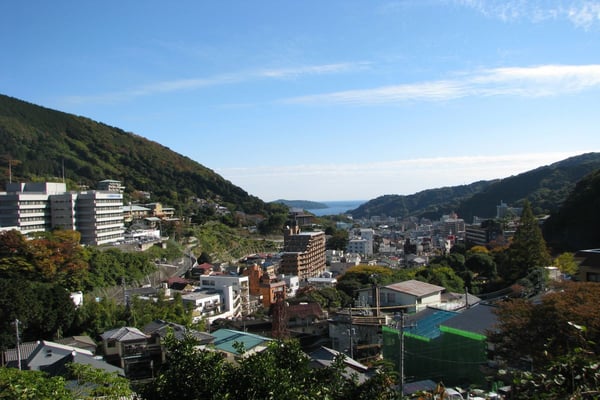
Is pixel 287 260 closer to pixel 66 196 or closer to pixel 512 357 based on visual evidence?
pixel 66 196

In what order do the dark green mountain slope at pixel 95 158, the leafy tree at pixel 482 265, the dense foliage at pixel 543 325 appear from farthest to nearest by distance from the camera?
the dark green mountain slope at pixel 95 158 → the leafy tree at pixel 482 265 → the dense foliage at pixel 543 325

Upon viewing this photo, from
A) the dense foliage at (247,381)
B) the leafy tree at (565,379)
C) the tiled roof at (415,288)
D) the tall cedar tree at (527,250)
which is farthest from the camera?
the tall cedar tree at (527,250)

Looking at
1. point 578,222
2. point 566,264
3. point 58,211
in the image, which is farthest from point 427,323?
point 578,222

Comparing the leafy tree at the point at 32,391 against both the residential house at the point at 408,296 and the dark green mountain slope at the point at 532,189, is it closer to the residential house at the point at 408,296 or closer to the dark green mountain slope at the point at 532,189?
the residential house at the point at 408,296

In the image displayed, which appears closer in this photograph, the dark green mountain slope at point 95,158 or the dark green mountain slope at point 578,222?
the dark green mountain slope at point 578,222

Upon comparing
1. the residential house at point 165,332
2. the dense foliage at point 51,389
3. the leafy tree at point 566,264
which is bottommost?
the residential house at point 165,332

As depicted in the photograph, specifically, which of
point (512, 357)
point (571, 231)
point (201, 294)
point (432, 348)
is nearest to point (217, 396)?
point (512, 357)

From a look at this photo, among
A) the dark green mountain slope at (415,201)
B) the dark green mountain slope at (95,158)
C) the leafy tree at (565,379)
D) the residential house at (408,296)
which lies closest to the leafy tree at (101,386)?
the leafy tree at (565,379)
